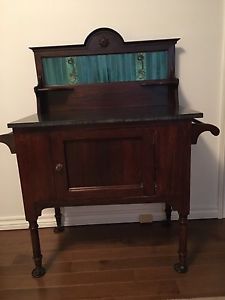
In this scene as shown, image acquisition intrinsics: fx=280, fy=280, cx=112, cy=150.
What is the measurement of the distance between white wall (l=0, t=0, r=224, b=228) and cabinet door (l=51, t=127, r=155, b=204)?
2.22 ft

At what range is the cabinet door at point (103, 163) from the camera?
1.31m

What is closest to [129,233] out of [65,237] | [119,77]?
[65,237]

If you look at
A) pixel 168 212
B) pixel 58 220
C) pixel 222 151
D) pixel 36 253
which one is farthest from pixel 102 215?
pixel 222 151

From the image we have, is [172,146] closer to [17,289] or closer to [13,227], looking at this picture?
[17,289]

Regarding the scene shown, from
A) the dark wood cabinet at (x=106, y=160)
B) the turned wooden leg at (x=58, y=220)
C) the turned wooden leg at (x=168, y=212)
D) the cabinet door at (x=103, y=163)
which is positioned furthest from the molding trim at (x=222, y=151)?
the turned wooden leg at (x=58, y=220)

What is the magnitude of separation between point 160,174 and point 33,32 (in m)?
1.19

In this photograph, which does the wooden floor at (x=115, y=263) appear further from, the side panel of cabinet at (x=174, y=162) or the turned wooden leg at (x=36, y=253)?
the side panel of cabinet at (x=174, y=162)

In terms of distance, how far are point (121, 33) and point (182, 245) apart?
1.30 meters

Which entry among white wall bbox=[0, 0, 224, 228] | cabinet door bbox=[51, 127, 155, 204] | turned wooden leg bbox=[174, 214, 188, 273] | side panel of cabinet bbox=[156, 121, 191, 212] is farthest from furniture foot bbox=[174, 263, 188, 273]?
white wall bbox=[0, 0, 224, 228]

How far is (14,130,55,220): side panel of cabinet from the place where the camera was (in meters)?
1.31

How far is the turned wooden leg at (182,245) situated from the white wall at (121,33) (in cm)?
66

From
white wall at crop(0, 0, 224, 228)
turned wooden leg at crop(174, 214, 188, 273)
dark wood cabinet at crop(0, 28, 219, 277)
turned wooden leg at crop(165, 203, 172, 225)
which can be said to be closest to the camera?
dark wood cabinet at crop(0, 28, 219, 277)

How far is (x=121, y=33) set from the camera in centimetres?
175

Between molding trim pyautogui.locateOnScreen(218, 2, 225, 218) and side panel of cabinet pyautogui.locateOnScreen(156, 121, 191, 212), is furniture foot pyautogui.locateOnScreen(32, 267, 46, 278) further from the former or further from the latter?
molding trim pyautogui.locateOnScreen(218, 2, 225, 218)
